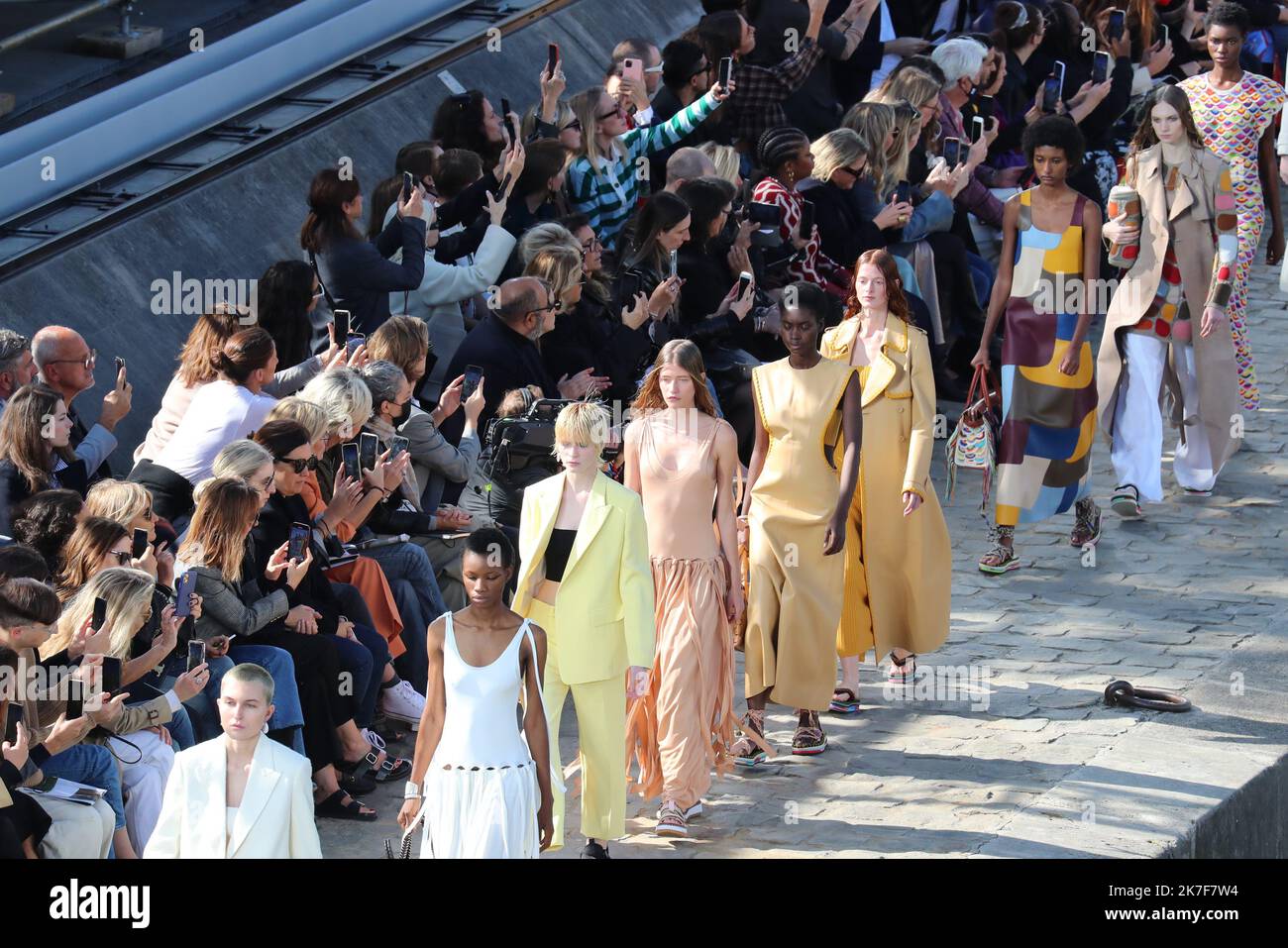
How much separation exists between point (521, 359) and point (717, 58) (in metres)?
3.80

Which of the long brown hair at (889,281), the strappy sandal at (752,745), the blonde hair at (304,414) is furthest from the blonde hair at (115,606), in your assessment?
the long brown hair at (889,281)

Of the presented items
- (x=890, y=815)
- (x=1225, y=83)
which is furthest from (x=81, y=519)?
(x=1225, y=83)

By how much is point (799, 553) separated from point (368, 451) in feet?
6.09

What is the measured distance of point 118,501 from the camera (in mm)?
8031

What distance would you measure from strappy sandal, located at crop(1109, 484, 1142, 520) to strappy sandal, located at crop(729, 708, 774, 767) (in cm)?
360

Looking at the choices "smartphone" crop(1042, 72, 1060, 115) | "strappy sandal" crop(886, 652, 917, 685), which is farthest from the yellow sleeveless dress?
"smartphone" crop(1042, 72, 1060, 115)

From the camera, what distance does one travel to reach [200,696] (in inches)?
320

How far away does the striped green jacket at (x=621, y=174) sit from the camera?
1197cm

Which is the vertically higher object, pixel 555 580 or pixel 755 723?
pixel 555 580

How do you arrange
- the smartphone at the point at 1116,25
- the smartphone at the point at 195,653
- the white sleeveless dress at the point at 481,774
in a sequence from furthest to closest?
the smartphone at the point at 1116,25
the smartphone at the point at 195,653
the white sleeveless dress at the point at 481,774

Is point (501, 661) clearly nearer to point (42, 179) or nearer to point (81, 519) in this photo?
point (81, 519)

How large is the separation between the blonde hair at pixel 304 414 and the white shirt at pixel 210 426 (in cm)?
20

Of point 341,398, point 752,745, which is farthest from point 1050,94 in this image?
point 341,398

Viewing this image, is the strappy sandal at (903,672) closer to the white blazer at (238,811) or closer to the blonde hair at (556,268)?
the blonde hair at (556,268)
